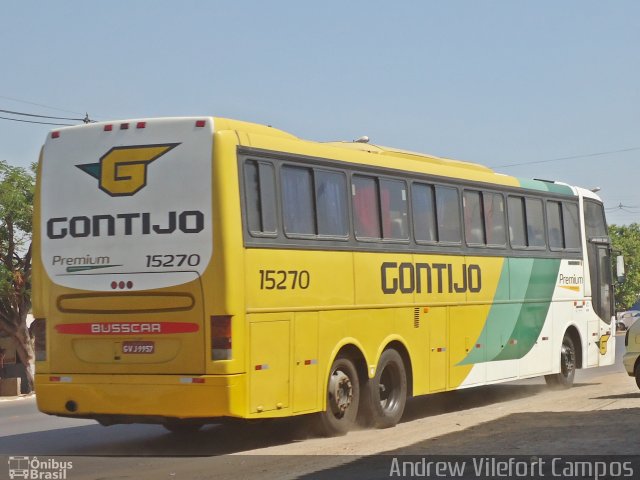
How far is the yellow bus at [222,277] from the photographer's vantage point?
1344 cm

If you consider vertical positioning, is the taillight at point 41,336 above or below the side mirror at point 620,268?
below

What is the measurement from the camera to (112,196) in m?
14.0

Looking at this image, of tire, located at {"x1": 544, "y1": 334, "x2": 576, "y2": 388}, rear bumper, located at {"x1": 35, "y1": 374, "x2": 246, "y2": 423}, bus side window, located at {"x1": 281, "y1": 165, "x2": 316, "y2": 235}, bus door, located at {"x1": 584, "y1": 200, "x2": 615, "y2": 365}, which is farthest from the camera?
bus door, located at {"x1": 584, "y1": 200, "x2": 615, "y2": 365}

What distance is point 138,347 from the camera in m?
13.6

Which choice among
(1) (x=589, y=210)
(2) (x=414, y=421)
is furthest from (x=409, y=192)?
(1) (x=589, y=210)

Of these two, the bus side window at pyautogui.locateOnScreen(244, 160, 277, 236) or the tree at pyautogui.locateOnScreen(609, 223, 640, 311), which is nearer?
the bus side window at pyautogui.locateOnScreen(244, 160, 277, 236)

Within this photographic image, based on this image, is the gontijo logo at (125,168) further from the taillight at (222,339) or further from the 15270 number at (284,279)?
the taillight at (222,339)

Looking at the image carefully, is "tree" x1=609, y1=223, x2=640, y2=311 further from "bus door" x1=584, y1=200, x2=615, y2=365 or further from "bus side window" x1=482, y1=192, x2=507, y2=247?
"bus side window" x1=482, y1=192, x2=507, y2=247

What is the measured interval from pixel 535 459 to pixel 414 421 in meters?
5.64

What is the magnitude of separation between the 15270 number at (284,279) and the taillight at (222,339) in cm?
73

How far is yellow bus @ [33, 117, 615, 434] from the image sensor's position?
44.1 feet

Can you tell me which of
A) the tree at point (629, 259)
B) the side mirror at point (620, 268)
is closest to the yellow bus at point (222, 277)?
the side mirror at point (620, 268)

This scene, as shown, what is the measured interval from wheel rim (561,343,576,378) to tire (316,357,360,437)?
7.80 m

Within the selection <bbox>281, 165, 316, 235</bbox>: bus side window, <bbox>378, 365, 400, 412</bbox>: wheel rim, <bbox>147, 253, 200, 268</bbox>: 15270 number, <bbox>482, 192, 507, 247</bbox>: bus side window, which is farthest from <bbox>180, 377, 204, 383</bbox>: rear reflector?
<bbox>482, 192, 507, 247</bbox>: bus side window
